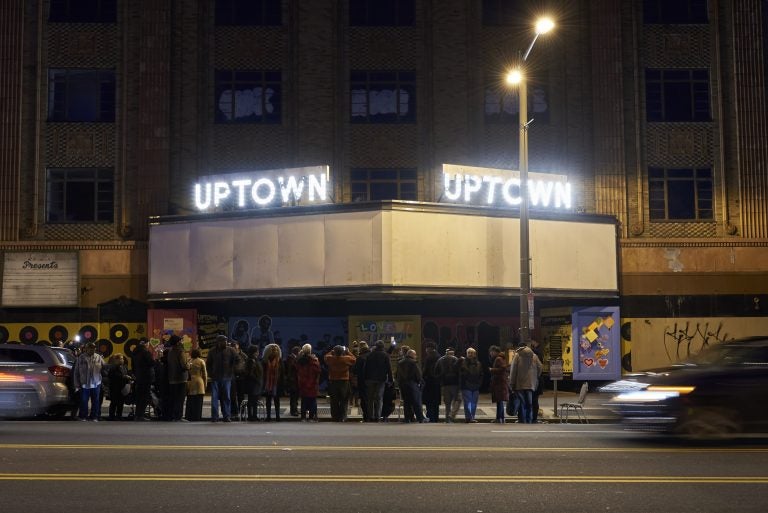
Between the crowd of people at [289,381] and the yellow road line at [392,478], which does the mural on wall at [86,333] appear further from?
the yellow road line at [392,478]

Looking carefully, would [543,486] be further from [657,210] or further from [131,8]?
[131,8]

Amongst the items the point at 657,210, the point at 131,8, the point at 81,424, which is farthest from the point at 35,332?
the point at 657,210

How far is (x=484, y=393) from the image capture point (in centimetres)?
3278

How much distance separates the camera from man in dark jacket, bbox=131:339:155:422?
70.7ft

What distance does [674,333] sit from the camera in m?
31.9

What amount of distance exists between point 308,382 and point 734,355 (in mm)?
9434

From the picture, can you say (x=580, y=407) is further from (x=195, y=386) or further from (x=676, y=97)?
(x=676, y=97)

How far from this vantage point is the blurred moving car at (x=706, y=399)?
576 inches

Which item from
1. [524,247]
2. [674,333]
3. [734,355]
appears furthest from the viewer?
[674,333]

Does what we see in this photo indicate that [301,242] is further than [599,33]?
No

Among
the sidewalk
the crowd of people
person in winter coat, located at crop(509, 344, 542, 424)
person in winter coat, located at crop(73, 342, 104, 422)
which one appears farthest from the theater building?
person in winter coat, located at crop(509, 344, 542, 424)

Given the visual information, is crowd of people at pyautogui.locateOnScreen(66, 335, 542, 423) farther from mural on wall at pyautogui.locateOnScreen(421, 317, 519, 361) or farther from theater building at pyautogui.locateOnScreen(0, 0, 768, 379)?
mural on wall at pyautogui.locateOnScreen(421, 317, 519, 361)

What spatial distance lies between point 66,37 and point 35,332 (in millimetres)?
9615

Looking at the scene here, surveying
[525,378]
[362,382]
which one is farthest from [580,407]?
[362,382]
